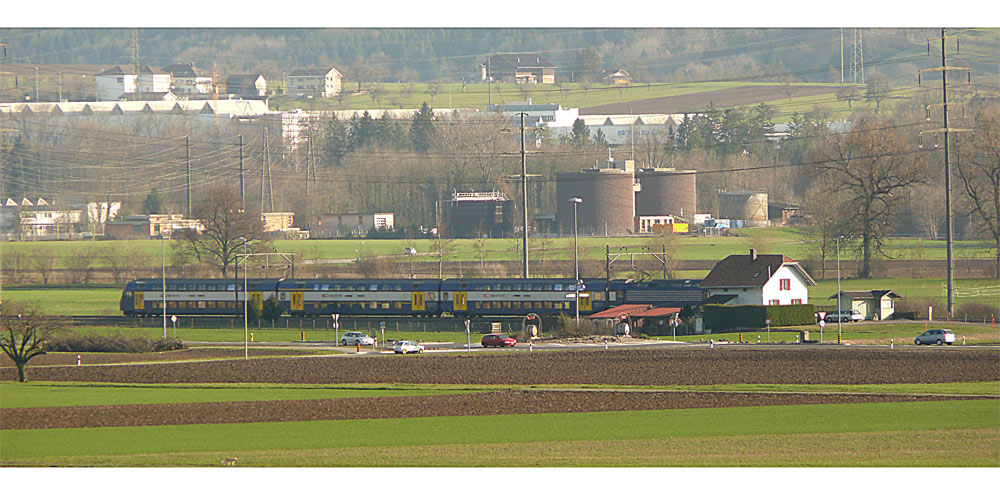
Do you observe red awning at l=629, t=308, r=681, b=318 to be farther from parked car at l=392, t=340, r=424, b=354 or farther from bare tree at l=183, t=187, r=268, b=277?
bare tree at l=183, t=187, r=268, b=277

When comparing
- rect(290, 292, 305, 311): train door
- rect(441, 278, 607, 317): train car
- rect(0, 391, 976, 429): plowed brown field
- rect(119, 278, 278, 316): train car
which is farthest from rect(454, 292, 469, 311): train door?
rect(0, 391, 976, 429): plowed brown field

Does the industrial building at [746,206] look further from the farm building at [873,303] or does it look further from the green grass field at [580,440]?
the green grass field at [580,440]

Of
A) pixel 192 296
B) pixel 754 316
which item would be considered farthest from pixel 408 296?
pixel 754 316

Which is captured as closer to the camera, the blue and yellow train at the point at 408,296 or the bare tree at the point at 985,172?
the blue and yellow train at the point at 408,296

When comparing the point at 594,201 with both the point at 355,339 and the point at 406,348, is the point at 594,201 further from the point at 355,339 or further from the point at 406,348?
the point at 406,348

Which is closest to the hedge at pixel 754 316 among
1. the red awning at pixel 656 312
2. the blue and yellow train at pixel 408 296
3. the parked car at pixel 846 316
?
the parked car at pixel 846 316

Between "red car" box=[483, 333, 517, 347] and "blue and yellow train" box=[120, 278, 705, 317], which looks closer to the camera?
"red car" box=[483, 333, 517, 347]
